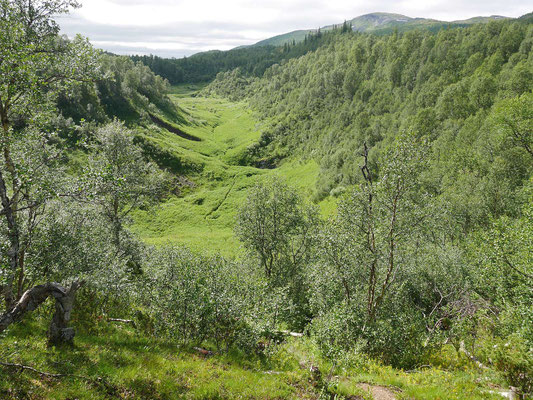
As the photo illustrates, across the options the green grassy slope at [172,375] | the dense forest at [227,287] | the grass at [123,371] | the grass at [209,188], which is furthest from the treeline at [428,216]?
the grass at [209,188]

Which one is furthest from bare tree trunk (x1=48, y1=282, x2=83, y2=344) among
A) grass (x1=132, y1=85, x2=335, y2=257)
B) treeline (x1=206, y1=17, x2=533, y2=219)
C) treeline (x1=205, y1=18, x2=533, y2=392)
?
treeline (x1=206, y1=17, x2=533, y2=219)

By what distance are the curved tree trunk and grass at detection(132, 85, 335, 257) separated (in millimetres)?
26707

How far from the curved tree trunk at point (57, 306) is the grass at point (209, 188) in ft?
87.6

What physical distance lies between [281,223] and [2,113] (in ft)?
99.5

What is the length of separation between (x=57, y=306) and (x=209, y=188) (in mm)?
106738

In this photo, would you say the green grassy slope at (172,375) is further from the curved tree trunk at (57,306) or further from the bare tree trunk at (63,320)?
the curved tree trunk at (57,306)

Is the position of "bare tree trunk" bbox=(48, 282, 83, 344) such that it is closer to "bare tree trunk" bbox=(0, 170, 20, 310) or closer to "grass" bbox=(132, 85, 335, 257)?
"bare tree trunk" bbox=(0, 170, 20, 310)

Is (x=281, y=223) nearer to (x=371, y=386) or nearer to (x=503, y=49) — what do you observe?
(x=371, y=386)

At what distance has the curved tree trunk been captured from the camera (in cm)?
1163

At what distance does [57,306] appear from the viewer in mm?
13602

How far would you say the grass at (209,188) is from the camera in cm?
8512

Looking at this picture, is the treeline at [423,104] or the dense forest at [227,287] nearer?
the dense forest at [227,287]

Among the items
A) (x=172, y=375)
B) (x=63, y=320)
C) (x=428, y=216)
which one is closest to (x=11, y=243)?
(x=63, y=320)

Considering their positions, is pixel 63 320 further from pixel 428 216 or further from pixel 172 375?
pixel 428 216
